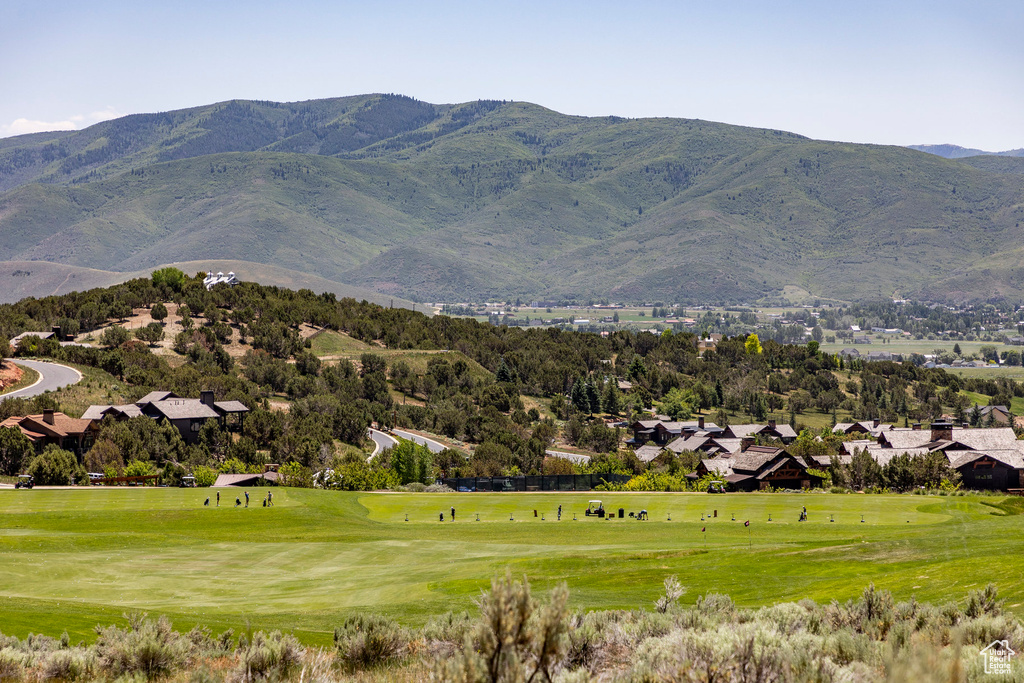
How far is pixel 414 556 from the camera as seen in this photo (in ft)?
94.8

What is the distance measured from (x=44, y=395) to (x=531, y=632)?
6969 cm

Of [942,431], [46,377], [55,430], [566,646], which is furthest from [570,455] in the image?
[566,646]

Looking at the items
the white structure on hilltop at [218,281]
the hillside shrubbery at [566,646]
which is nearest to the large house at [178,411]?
the hillside shrubbery at [566,646]

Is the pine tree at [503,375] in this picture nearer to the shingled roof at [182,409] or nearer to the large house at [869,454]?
the large house at [869,454]

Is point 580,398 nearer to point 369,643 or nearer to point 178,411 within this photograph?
point 178,411

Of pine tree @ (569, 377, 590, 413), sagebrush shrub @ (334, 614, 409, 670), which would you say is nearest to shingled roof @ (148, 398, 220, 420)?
pine tree @ (569, 377, 590, 413)

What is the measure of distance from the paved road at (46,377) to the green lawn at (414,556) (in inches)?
1424

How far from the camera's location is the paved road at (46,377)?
73.6m

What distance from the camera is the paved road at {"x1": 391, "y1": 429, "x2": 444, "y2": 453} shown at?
79.0 m

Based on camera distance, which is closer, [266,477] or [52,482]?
[52,482]

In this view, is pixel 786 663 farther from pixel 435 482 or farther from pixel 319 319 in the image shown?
pixel 319 319

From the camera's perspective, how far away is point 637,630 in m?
15.5

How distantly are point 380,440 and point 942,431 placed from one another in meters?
45.5

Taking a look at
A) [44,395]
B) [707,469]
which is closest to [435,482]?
→ [707,469]
